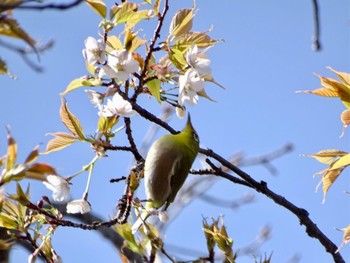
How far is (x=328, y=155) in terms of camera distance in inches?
55.9

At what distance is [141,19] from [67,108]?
270 millimetres

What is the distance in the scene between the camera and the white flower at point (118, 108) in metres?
1.35

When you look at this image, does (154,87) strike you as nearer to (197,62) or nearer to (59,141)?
(197,62)

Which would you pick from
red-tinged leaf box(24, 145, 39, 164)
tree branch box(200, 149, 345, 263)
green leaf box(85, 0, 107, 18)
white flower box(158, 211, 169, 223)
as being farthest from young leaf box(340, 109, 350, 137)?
red-tinged leaf box(24, 145, 39, 164)

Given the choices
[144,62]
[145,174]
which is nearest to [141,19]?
[144,62]

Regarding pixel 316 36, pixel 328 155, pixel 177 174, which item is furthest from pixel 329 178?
pixel 316 36

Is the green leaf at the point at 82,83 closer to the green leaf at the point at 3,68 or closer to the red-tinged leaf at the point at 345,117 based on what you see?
the green leaf at the point at 3,68

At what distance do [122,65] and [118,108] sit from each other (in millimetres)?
112

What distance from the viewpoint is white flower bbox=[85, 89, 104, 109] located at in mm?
1373

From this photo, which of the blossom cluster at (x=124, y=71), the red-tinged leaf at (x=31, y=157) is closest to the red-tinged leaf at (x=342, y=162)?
the blossom cluster at (x=124, y=71)

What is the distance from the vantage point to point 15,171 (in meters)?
0.92

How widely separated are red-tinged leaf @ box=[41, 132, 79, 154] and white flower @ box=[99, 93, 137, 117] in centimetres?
11

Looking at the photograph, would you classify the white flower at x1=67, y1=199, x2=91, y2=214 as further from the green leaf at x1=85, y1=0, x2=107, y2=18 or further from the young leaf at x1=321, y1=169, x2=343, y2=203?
the young leaf at x1=321, y1=169, x2=343, y2=203

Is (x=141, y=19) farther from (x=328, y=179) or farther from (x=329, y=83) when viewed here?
(x=328, y=179)
